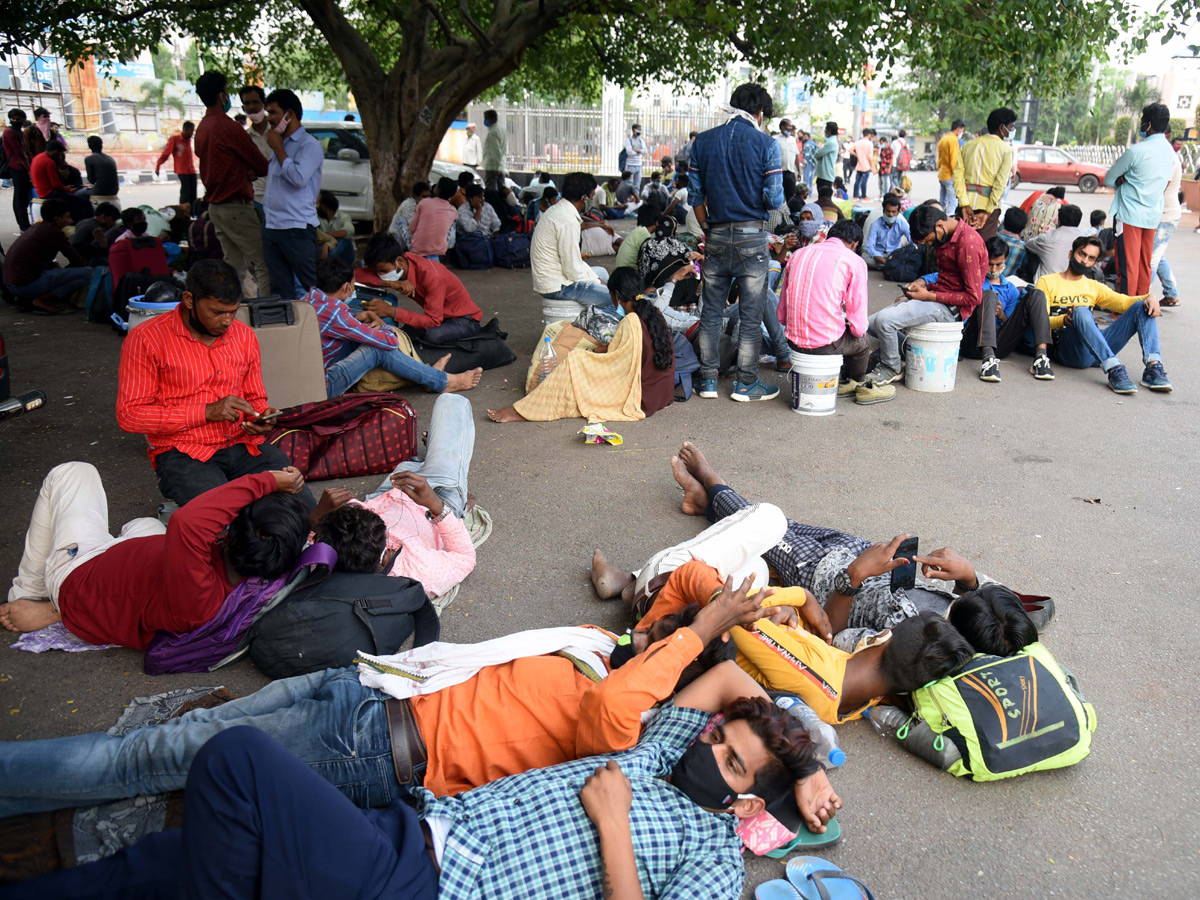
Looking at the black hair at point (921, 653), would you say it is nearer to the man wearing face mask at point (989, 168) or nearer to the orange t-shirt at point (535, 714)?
the orange t-shirt at point (535, 714)

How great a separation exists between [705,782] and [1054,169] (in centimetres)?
2957

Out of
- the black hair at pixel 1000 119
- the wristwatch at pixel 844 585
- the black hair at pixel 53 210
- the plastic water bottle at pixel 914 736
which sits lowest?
the plastic water bottle at pixel 914 736

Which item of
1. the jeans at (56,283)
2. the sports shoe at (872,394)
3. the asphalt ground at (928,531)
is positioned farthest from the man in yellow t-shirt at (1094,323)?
the jeans at (56,283)

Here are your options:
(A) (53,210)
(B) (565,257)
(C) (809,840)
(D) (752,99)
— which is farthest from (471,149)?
(C) (809,840)

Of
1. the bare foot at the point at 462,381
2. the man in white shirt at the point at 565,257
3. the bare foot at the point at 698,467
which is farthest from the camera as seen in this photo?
the man in white shirt at the point at 565,257

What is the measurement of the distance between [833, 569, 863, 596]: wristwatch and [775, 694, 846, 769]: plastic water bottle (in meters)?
0.72

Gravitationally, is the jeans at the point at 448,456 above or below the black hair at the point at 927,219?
below

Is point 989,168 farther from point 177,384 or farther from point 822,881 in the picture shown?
point 822,881

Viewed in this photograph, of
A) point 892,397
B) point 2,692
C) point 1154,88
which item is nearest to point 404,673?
point 2,692

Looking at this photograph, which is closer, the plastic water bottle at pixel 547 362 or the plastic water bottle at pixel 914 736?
the plastic water bottle at pixel 914 736

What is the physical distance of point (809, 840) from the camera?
243cm

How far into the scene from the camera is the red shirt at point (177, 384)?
3.87 meters

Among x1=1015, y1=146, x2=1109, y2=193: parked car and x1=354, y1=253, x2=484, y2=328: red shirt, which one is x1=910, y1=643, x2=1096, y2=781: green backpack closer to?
x1=354, y1=253, x2=484, y2=328: red shirt

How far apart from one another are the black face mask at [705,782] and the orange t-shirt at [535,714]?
16 cm
